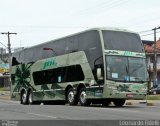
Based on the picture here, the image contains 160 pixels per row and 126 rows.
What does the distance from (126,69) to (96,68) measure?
5.42 ft

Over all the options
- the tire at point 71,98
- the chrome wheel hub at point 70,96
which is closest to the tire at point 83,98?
the tire at point 71,98

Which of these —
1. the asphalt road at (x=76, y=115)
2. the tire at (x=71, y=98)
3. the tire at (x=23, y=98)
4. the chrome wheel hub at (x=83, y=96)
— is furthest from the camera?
the tire at (x=23, y=98)

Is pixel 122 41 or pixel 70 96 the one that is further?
pixel 70 96

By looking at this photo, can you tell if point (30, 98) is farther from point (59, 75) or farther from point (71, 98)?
point (71, 98)

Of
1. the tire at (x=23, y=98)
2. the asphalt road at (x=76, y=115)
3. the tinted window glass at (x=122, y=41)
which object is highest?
the tinted window glass at (x=122, y=41)

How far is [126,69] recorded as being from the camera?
89.3 feet

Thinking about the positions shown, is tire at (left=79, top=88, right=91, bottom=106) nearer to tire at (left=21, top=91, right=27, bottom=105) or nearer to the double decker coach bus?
the double decker coach bus

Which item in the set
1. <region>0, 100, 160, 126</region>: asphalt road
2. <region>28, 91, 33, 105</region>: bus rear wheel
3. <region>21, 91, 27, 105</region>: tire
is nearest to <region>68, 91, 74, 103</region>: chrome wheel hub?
<region>28, 91, 33, 105</region>: bus rear wheel

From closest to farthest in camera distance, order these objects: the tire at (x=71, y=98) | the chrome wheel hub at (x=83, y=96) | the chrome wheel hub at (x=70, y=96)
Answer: the chrome wheel hub at (x=83, y=96) < the tire at (x=71, y=98) < the chrome wheel hub at (x=70, y=96)

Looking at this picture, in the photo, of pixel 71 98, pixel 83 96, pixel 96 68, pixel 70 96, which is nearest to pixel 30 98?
pixel 70 96

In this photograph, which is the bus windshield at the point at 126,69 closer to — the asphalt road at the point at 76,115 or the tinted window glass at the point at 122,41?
the tinted window glass at the point at 122,41

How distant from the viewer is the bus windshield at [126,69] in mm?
26688

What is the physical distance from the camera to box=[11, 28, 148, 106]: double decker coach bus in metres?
26.7

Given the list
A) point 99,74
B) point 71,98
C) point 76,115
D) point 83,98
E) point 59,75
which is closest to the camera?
point 76,115
